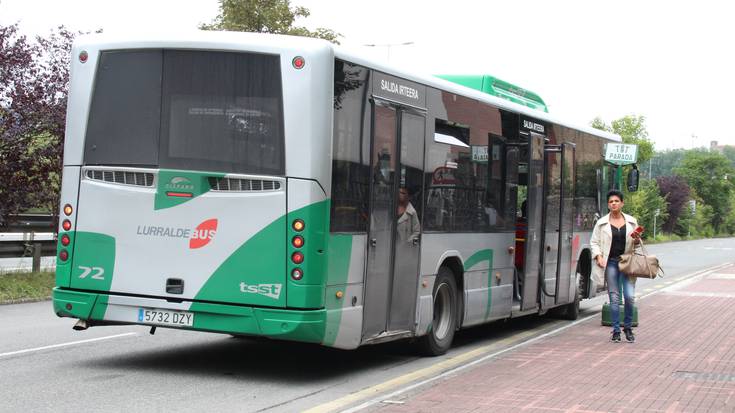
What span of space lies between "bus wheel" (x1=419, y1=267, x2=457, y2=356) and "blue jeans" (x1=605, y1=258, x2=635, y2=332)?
2526 millimetres

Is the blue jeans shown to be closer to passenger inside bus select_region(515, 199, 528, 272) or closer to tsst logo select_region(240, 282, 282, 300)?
passenger inside bus select_region(515, 199, 528, 272)

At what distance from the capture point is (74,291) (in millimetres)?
9312

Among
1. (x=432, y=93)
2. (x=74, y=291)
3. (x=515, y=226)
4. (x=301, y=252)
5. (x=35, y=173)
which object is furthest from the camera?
(x=35, y=173)

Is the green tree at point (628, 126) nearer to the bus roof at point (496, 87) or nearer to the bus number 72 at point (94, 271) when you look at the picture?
the bus roof at point (496, 87)

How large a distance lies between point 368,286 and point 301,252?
1.16m

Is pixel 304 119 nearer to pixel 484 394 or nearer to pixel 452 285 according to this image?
pixel 484 394

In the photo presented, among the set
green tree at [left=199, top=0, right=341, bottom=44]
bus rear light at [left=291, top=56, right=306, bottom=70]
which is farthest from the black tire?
green tree at [left=199, top=0, right=341, bottom=44]

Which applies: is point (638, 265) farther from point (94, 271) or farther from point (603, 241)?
point (94, 271)

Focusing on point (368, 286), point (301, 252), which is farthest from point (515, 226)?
point (301, 252)

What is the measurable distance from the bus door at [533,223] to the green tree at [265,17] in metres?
23.7

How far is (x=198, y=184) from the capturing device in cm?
895

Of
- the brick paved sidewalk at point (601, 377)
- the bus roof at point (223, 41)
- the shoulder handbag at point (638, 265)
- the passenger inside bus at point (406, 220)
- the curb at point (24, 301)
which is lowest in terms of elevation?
the curb at point (24, 301)

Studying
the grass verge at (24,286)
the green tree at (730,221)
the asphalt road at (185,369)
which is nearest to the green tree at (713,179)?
the green tree at (730,221)

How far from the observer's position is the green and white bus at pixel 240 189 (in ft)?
28.6
